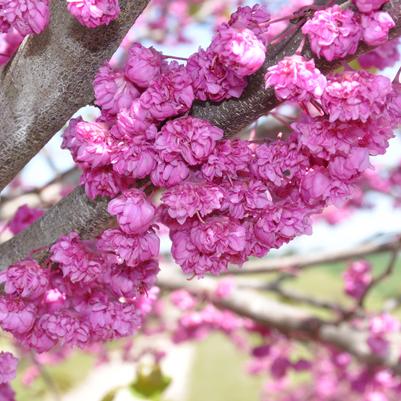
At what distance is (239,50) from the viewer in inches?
42.1

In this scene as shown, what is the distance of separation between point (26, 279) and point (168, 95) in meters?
0.47

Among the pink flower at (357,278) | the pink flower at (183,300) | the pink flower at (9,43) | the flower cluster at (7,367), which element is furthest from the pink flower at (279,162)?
the pink flower at (183,300)

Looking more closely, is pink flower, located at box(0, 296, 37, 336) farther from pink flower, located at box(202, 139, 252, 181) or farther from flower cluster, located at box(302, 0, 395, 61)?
flower cluster, located at box(302, 0, 395, 61)

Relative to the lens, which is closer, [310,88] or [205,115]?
[310,88]

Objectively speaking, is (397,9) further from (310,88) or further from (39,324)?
(39,324)

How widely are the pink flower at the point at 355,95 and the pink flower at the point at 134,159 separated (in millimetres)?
339

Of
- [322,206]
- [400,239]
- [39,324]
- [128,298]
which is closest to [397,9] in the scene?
[322,206]

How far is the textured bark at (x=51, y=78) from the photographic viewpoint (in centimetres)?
120

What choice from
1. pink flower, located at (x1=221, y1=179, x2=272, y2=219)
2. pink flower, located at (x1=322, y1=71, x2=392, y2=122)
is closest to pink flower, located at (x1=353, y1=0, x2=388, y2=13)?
pink flower, located at (x1=322, y1=71, x2=392, y2=122)

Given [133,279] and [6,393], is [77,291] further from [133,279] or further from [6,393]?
[6,393]

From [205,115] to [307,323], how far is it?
230 centimetres

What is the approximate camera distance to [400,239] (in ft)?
9.85

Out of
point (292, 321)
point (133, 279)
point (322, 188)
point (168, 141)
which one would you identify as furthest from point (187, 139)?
point (292, 321)

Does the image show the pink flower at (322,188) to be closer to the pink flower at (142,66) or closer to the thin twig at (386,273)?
the pink flower at (142,66)
